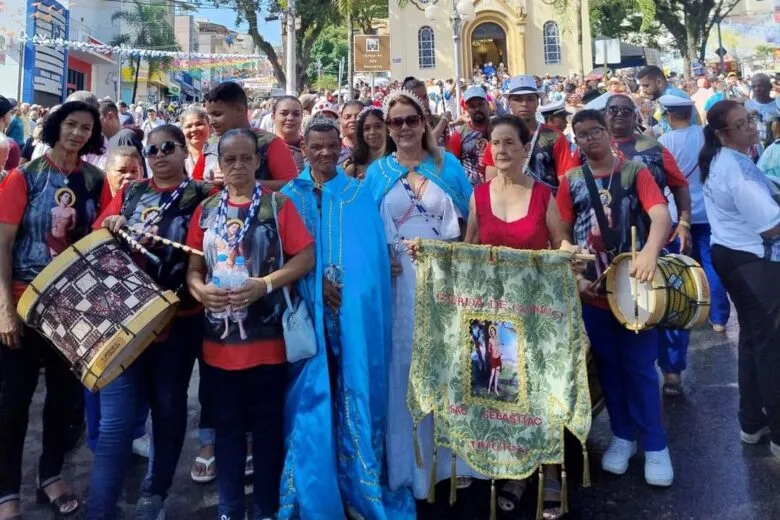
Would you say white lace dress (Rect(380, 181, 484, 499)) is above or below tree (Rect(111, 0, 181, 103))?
below

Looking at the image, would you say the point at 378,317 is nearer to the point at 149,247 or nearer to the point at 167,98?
the point at 149,247

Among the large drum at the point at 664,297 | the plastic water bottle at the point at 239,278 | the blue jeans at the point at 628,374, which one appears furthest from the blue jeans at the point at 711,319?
the plastic water bottle at the point at 239,278

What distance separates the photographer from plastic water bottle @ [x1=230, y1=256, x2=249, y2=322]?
2.74 m

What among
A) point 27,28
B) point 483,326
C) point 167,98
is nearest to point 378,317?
point 483,326

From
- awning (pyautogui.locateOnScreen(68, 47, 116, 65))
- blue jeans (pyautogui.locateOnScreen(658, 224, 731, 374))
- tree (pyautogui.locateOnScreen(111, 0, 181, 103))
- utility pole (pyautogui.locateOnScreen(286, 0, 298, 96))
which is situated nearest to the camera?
blue jeans (pyautogui.locateOnScreen(658, 224, 731, 374))

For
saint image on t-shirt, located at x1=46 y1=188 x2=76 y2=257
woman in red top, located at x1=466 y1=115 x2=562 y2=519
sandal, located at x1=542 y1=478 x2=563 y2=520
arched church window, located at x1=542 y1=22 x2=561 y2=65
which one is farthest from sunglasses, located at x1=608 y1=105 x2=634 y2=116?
arched church window, located at x1=542 y1=22 x2=561 y2=65

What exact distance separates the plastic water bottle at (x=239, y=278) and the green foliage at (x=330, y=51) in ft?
169

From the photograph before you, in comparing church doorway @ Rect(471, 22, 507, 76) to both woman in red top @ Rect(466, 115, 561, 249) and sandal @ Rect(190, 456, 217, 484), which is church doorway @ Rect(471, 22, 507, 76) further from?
sandal @ Rect(190, 456, 217, 484)

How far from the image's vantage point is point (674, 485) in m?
3.40

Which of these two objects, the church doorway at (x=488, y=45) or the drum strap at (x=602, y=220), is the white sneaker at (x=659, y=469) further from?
the church doorway at (x=488, y=45)

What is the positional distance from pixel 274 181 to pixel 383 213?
2.14 feet

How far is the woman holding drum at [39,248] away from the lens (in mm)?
3082

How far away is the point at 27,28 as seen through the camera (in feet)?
90.7

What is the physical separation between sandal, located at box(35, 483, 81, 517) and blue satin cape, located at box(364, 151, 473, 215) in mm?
2248
